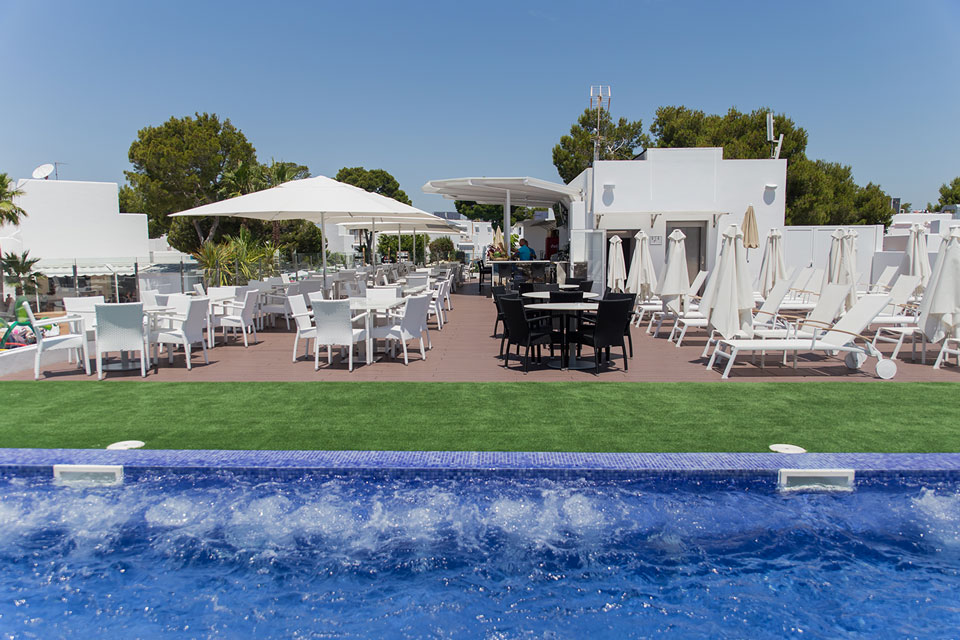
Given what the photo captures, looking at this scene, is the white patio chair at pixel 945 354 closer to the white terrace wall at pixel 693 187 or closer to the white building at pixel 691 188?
the white building at pixel 691 188

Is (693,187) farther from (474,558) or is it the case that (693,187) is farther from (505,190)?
(474,558)

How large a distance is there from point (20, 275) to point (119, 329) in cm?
468

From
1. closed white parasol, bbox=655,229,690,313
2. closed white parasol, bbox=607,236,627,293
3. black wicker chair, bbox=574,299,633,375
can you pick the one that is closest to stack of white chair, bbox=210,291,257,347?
black wicker chair, bbox=574,299,633,375

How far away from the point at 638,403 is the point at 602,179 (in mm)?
11770

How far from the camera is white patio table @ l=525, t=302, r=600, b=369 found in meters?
7.67

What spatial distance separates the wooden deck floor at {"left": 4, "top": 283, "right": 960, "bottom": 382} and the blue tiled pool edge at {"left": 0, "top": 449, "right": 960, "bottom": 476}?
2.67 meters

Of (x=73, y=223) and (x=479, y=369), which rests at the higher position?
(x=73, y=223)

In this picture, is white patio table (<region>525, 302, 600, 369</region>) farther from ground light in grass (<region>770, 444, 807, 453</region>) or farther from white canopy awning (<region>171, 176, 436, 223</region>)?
white canopy awning (<region>171, 176, 436, 223</region>)

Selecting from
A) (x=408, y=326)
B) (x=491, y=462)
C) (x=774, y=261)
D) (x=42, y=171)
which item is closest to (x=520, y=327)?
(x=408, y=326)

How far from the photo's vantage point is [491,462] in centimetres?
427

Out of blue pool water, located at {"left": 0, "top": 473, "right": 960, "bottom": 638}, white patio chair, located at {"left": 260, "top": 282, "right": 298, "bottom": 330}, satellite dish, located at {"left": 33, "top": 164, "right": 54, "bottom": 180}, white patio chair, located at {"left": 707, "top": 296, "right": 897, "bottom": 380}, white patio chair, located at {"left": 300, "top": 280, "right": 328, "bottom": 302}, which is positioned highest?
satellite dish, located at {"left": 33, "top": 164, "right": 54, "bottom": 180}

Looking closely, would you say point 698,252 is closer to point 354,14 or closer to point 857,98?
point 857,98

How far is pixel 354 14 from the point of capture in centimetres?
1792

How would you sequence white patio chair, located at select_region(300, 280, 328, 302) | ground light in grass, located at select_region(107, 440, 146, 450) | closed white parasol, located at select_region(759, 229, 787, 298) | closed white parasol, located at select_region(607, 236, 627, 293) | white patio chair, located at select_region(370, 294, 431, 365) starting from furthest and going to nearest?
closed white parasol, located at select_region(607, 236, 627, 293) < closed white parasol, located at select_region(759, 229, 787, 298) < white patio chair, located at select_region(300, 280, 328, 302) < white patio chair, located at select_region(370, 294, 431, 365) < ground light in grass, located at select_region(107, 440, 146, 450)
